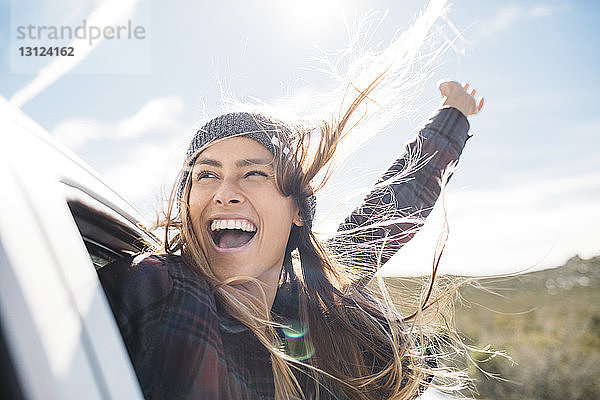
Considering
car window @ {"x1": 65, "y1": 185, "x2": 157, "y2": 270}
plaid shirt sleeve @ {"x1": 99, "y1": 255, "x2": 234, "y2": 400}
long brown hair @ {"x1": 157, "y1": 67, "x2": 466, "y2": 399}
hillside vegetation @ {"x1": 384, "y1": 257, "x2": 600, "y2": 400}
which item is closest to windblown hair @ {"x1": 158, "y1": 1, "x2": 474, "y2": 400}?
long brown hair @ {"x1": 157, "y1": 67, "x2": 466, "y2": 399}

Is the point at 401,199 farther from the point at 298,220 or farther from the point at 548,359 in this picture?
the point at 548,359

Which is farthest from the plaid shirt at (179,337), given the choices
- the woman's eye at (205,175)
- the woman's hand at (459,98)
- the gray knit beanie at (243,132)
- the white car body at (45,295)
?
the woman's hand at (459,98)

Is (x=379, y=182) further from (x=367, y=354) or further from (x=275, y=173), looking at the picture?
(x=367, y=354)

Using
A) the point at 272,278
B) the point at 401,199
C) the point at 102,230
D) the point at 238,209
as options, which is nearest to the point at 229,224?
the point at 238,209

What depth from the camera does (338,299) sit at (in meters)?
2.21

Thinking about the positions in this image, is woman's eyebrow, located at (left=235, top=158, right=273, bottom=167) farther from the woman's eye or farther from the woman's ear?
the woman's ear

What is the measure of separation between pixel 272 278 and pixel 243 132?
61cm

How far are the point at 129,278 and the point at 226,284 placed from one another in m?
0.55

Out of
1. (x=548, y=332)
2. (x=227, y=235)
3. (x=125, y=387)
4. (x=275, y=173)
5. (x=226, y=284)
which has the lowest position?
(x=548, y=332)

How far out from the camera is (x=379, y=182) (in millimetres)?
2623

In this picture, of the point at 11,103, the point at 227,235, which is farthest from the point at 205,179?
the point at 11,103

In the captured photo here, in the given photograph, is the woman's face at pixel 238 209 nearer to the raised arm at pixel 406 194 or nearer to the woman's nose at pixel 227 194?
the woman's nose at pixel 227 194

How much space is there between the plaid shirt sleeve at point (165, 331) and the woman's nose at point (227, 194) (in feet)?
2.10

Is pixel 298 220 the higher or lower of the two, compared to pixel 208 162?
lower
